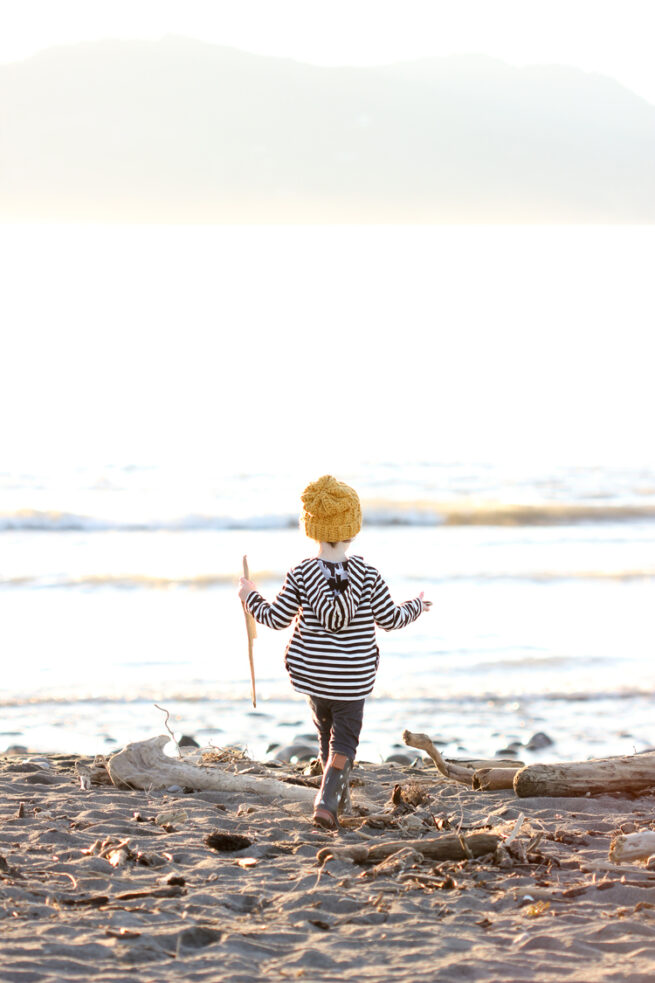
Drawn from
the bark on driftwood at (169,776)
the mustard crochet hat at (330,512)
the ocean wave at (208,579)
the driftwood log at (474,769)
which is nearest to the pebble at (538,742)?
the driftwood log at (474,769)

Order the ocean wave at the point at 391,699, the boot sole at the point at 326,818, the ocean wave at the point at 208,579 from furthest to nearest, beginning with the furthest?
the ocean wave at the point at 208,579 → the ocean wave at the point at 391,699 → the boot sole at the point at 326,818

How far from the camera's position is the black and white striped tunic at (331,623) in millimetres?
5188

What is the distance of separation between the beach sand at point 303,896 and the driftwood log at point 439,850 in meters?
0.04

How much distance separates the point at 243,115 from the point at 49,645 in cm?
7758

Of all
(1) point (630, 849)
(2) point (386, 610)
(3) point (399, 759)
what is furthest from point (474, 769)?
(1) point (630, 849)

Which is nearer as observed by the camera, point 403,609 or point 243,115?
point 403,609

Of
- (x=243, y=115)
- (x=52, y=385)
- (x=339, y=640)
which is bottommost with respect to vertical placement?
(x=339, y=640)

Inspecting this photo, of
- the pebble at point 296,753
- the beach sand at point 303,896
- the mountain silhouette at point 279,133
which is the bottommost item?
the pebble at point 296,753

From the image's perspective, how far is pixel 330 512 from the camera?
521cm

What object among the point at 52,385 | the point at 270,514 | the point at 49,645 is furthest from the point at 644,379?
the point at 49,645

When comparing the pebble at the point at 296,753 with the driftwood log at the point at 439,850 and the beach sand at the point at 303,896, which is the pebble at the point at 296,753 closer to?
the beach sand at the point at 303,896

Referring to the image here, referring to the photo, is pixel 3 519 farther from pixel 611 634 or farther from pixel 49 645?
pixel 611 634

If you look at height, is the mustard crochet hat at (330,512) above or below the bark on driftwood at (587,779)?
above

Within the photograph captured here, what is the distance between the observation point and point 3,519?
19.8 meters
